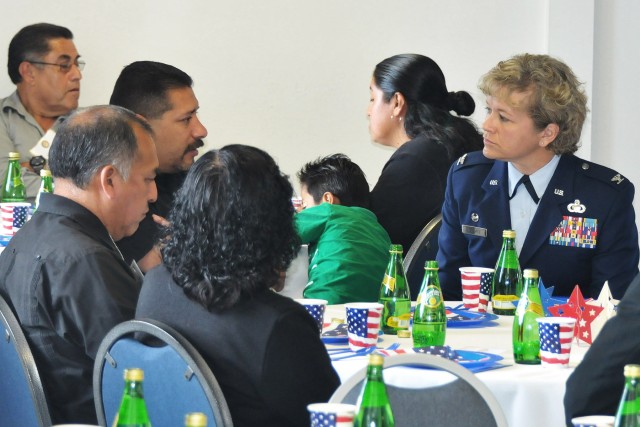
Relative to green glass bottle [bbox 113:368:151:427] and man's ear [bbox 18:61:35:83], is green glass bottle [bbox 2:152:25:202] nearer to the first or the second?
man's ear [bbox 18:61:35:83]

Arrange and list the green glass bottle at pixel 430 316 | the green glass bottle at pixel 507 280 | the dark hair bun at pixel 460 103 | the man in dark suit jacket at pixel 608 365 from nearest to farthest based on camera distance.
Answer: the man in dark suit jacket at pixel 608 365 → the green glass bottle at pixel 430 316 → the green glass bottle at pixel 507 280 → the dark hair bun at pixel 460 103

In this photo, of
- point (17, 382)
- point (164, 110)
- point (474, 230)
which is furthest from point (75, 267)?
point (164, 110)

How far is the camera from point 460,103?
461cm

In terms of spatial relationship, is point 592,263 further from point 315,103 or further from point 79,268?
point 315,103

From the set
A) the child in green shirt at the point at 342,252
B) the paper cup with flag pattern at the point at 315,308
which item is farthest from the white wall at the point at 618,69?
the paper cup with flag pattern at the point at 315,308

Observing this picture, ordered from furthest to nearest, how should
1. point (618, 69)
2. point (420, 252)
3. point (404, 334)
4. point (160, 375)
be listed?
1. point (618, 69)
2. point (420, 252)
3. point (404, 334)
4. point (160, 375)

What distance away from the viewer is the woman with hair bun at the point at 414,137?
4.20 meters

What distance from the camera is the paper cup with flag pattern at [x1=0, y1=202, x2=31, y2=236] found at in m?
3.66

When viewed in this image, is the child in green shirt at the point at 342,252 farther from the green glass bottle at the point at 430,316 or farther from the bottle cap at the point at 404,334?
the green glass bottle at the point at 430,316

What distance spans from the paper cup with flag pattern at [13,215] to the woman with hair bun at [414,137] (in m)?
1.35

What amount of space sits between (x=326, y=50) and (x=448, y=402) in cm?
425

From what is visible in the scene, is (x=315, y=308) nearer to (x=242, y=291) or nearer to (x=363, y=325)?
(x=363, y=325)

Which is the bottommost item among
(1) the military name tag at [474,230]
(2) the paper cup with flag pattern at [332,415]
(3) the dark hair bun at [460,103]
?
(2) the paper cup with flag pattern at [332,415]

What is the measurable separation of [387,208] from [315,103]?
1.88 metres
